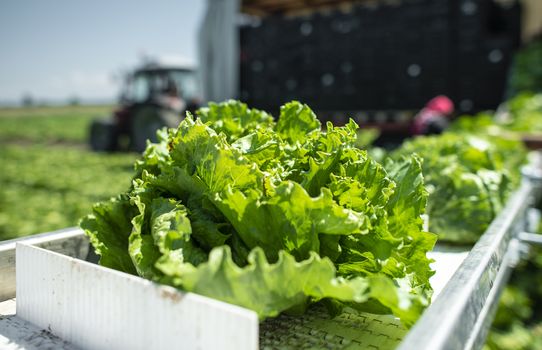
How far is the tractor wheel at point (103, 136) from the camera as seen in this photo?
1259 cm

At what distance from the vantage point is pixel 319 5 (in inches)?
440

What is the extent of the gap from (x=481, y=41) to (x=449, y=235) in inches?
256

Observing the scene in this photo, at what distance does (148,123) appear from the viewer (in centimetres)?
1112

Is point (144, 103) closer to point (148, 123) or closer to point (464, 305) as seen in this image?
point (148, 123)

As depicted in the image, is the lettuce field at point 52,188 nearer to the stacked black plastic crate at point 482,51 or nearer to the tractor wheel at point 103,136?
the tractor wheel at point 103,136

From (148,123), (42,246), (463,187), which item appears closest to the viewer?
(42,246)

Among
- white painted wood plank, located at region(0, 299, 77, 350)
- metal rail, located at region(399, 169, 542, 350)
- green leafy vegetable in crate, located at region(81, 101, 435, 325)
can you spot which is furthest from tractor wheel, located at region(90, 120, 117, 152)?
metal rail, located at region(399, 169, 542, 350)

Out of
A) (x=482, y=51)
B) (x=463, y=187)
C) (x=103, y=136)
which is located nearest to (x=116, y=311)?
(x=463, y=187)

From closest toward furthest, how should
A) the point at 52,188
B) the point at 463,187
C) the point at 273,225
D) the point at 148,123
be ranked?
the point at 273,225 → the point at 463,187 → the point at 52,188 → the point at 148,123

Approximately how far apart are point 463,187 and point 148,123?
31.5ft

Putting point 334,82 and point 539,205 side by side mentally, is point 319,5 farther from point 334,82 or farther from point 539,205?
point 539,205

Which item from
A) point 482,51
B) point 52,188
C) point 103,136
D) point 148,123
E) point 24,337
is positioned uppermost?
point 482,51

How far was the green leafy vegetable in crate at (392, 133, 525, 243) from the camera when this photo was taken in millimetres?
2352

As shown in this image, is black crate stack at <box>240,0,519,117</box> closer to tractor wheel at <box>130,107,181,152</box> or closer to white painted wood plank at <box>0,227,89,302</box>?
tractor wheel at <box>130,107,181,152</box>
